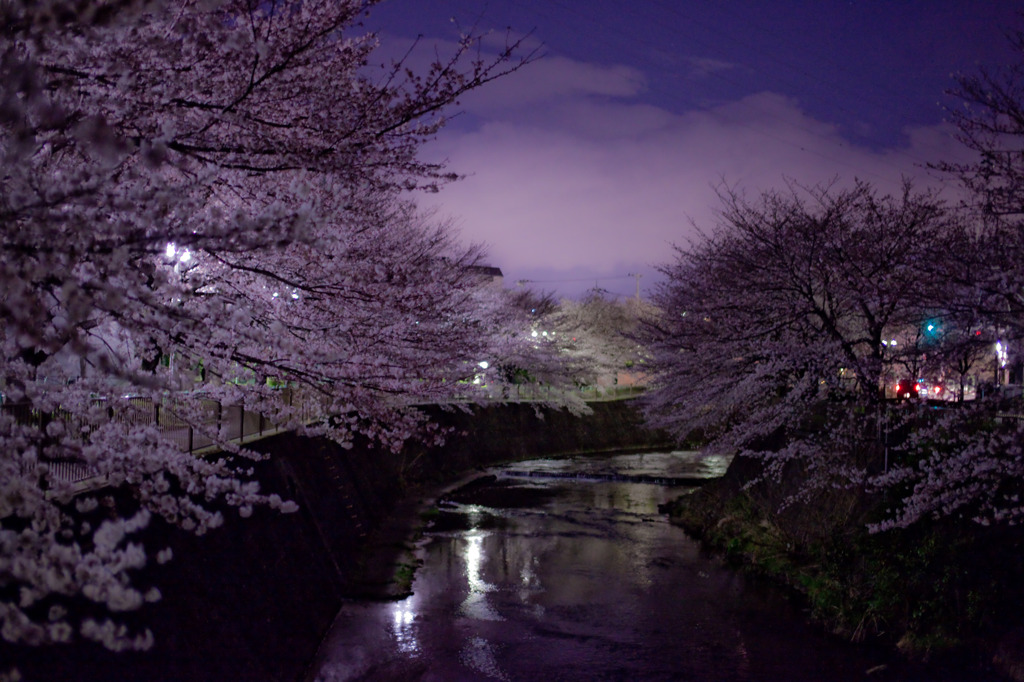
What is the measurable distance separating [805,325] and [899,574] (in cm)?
532

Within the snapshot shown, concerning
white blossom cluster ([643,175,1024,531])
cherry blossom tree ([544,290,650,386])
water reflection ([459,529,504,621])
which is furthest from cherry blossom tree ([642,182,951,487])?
cherry blossom tree ([544,290,650,386])

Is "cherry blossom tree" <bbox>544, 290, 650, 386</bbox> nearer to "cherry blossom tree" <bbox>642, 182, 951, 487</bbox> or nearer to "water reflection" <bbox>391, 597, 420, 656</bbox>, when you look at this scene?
"cherry blossom tree" <bbox>642, 182, 951, 487</bbox>

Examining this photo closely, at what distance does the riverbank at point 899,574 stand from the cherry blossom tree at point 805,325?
95 cm

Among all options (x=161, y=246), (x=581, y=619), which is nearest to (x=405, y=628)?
(x=581, y=619)

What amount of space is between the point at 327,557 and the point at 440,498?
11841mm

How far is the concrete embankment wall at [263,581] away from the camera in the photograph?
22.7 ft

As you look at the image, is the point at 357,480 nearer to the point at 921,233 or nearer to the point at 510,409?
the point at 921,233

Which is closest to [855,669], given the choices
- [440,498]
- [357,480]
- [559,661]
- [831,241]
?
[559,661]

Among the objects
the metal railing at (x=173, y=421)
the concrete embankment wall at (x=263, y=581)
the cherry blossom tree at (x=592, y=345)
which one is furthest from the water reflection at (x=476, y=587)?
the cherry blossom tree at (x=592, y=345)

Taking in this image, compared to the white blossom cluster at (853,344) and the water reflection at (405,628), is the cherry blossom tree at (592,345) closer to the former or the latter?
the white blossom cluster at (853,344)

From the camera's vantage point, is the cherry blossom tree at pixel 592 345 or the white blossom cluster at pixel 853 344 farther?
the cherry blossom tree at pixel 592 345

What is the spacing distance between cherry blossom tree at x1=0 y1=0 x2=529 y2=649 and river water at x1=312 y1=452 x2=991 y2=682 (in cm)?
357

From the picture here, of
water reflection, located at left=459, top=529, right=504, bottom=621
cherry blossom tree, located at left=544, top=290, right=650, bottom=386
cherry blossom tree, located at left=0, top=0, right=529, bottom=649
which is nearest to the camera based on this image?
cherry blossom tree, located at left=0, top=0, right=529, bottom=649

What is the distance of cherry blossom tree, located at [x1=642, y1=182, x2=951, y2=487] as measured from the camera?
14094 mm
